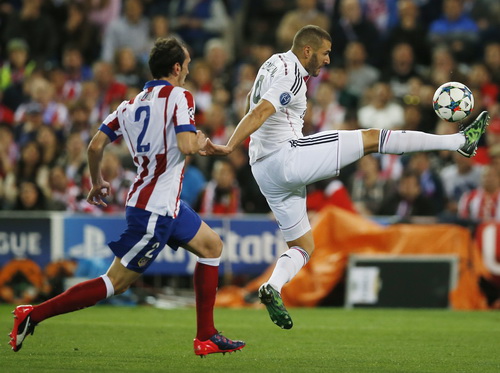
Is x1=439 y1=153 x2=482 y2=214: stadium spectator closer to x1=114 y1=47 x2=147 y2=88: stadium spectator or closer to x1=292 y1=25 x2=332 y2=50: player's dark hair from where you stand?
x1=114 y1=47 x2=147 y2=88: stadium spectator

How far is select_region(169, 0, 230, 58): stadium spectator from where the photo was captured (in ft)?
63.1

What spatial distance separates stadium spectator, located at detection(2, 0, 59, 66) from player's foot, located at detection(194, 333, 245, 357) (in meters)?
12.3

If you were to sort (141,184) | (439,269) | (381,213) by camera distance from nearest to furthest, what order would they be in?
(141,184), (439,269), (381,213)

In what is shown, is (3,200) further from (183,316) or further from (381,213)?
(381,213)

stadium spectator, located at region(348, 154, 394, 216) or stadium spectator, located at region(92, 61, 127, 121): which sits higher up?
stadium spectator, located at region(92, 61, 127, 121)

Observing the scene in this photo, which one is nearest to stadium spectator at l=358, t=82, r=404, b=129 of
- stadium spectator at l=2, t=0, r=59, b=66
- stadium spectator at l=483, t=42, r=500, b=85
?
stadium spectator at l=483, t=42, r=500, b=85

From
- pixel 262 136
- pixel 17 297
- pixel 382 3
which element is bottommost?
pixel 17 297

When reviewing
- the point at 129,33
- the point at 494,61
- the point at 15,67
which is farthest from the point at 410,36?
the point at 15,67

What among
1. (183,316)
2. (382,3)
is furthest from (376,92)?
→ (183,316)

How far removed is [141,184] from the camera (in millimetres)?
7453

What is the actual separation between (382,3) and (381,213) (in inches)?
212

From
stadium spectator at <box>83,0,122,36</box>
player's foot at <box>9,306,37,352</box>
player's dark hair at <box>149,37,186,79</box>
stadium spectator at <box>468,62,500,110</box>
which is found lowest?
player's foot at <box>9,306,37,352</box>

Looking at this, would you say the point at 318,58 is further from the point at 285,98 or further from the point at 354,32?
the point at 354,32

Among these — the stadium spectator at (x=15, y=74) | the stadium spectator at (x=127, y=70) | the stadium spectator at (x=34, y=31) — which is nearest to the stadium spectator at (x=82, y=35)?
the stadium spectator at (x=34, y=31)
